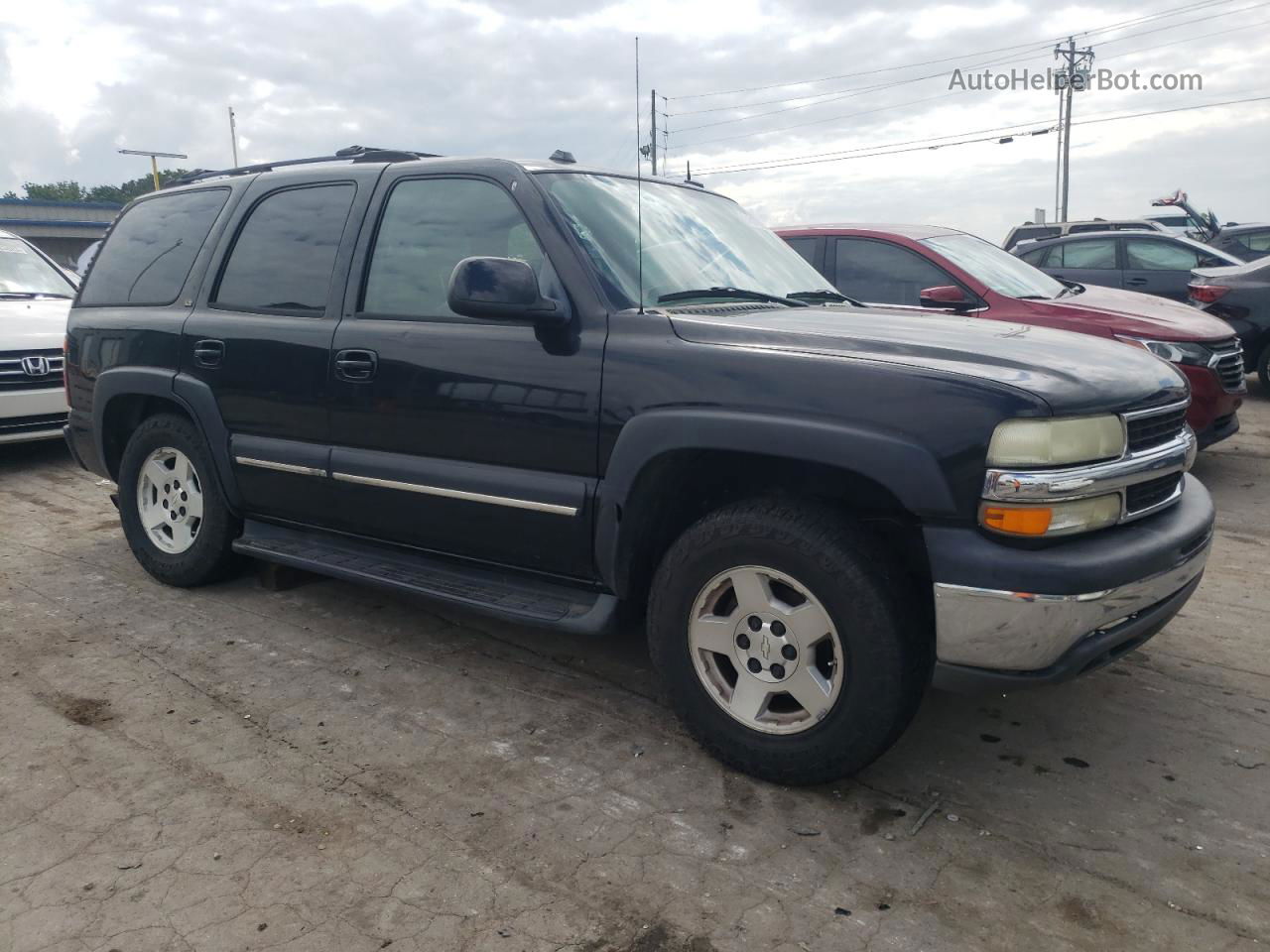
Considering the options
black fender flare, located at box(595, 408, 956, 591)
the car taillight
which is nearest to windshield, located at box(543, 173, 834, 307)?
black fender flare, located at box(595, 408, 956, 591)

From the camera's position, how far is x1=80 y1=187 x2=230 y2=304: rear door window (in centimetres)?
465

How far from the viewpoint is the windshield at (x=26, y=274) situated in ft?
28.0

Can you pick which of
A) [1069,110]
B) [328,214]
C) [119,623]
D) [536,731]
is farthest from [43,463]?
[1069,110]

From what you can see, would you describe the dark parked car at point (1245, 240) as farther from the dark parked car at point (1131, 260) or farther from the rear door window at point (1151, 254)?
the rear door window at point (1151, 254)

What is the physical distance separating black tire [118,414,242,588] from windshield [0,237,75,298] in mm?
4693

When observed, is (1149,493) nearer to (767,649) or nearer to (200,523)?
(767,649)

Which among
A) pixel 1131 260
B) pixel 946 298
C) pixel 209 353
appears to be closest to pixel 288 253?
pixel 209 353

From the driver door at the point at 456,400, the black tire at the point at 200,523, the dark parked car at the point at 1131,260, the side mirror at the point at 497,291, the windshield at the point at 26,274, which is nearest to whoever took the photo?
the side mirror at the point at 497,291

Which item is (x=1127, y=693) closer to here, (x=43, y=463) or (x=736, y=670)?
(x=736, y=670)

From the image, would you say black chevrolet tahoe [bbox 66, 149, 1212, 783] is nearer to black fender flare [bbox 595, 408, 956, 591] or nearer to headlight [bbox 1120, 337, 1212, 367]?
black fender flare [bbox 595, 408, 956, 591]

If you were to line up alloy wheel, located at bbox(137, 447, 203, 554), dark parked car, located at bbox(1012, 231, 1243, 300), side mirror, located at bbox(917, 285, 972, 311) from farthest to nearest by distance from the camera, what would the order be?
dark parked car, located at bbox(1012, 231, 1243, 300), side mirror, located at bbox(917, 285, 972, 311), alloy wheel, located at bbox(137, 447, 203, 554)

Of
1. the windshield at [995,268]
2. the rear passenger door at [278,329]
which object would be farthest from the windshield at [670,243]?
the windshield at [995,268]

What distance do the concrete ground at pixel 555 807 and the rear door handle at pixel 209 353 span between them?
3.72ft

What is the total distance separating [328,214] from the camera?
4.11m
